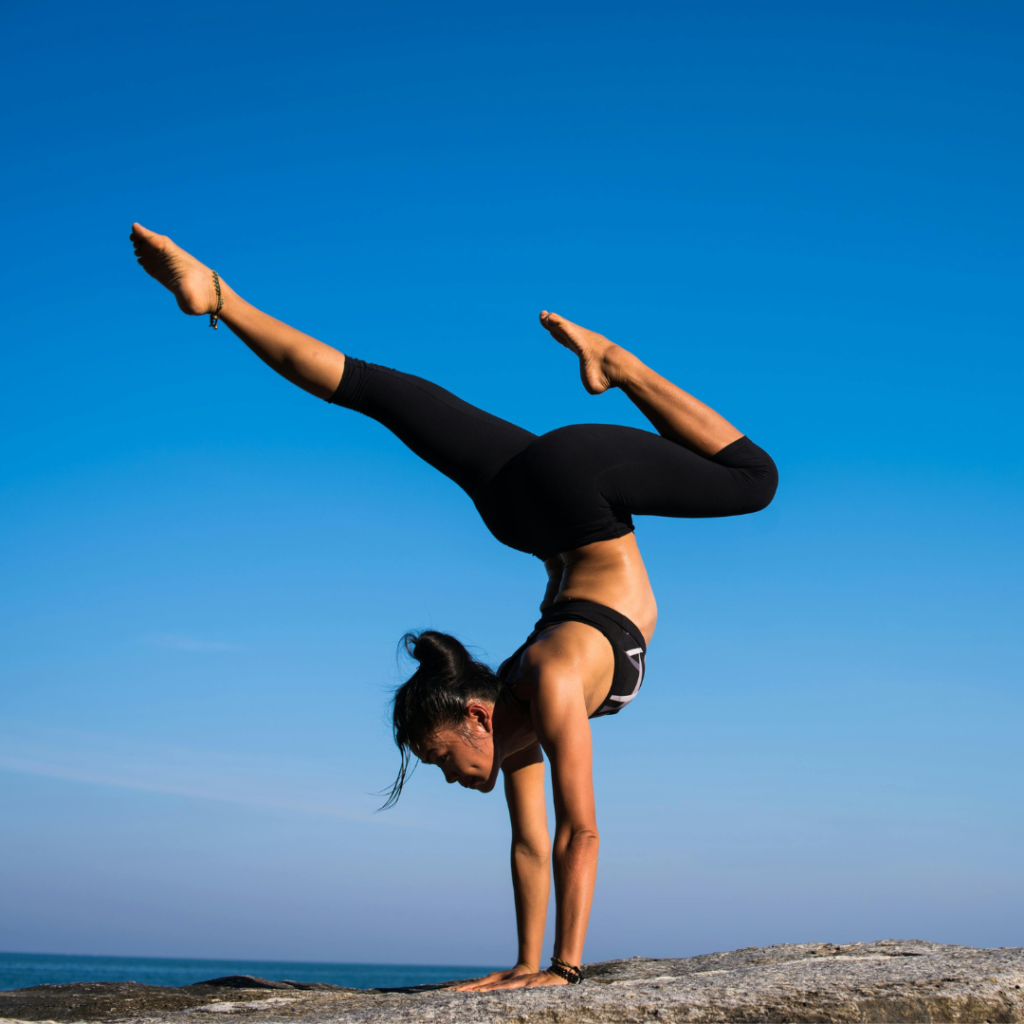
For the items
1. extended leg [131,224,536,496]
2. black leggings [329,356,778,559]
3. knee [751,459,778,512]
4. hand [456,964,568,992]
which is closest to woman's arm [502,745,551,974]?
hand [456,964,568,992]

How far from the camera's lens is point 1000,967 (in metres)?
2.81

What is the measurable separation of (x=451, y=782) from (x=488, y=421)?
4.71 ft

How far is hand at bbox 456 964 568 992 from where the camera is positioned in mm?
3096

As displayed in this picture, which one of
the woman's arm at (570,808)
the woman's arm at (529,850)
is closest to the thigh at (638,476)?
the woman's arm at (570,808)

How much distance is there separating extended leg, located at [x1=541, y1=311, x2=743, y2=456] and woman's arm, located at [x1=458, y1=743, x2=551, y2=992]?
4.70 feet

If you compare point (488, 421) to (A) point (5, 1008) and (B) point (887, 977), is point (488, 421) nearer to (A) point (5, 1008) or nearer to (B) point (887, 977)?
(B) point (887, 977)

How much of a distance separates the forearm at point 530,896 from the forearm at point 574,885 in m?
0.45

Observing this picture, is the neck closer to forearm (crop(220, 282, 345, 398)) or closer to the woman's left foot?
forearm (crop(220, 282, 345, 398))

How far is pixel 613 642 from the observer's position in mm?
3551

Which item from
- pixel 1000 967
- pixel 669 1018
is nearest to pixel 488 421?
pixel 669 1018

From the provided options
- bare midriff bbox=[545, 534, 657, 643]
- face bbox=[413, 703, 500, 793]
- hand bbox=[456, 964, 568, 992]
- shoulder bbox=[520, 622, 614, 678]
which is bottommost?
hand bbox=[456, 964, 568, 992]

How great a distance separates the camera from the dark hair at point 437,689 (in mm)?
3488

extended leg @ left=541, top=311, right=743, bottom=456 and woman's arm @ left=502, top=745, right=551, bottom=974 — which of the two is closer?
woman's arm @ left=502, top=745, right=551, bottom=974

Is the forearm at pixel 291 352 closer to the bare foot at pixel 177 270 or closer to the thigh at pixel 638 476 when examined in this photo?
the bare foot at pixel 177 270
